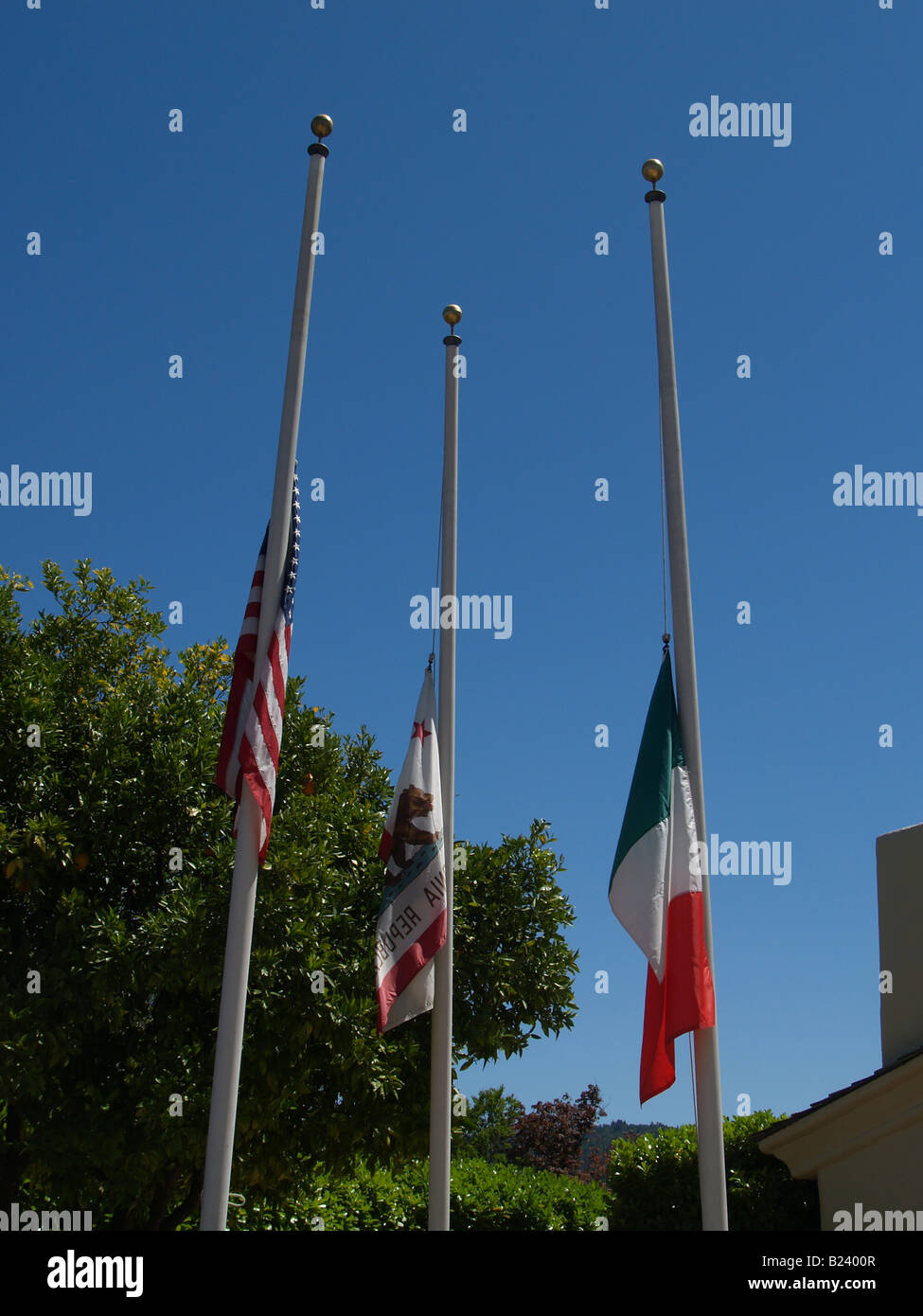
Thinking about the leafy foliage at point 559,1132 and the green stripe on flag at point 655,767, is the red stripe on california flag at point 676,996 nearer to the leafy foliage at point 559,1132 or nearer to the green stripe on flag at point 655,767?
the green stripe on flag at point 655,767

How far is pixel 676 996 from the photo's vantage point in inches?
357

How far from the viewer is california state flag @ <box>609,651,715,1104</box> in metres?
9.09

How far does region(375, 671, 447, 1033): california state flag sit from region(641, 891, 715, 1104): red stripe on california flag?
2.04 meters

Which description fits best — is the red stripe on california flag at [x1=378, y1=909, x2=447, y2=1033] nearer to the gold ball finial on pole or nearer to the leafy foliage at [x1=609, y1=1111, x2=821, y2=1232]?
the leafy foliage at [x1=609, y1=1111, x2=821, y2=1232]

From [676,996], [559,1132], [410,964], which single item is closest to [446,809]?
[410,964]

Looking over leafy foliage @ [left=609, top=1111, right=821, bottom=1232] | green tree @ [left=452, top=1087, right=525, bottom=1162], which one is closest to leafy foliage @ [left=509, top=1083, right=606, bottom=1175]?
green tree @ [left=452, top=1087, right=525, bottom=1162]

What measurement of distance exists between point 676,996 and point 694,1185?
286 inches

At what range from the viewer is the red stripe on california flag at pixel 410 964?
32.7 ft

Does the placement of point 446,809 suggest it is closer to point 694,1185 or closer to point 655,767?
point 655,767

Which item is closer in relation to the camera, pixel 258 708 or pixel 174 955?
pixel 258 708

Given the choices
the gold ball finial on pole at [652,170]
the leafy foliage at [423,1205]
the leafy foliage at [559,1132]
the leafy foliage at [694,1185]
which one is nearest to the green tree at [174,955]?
the leafy foliage at [694,1185]

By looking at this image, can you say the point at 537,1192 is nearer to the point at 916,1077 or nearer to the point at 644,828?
the point at 916,1077
